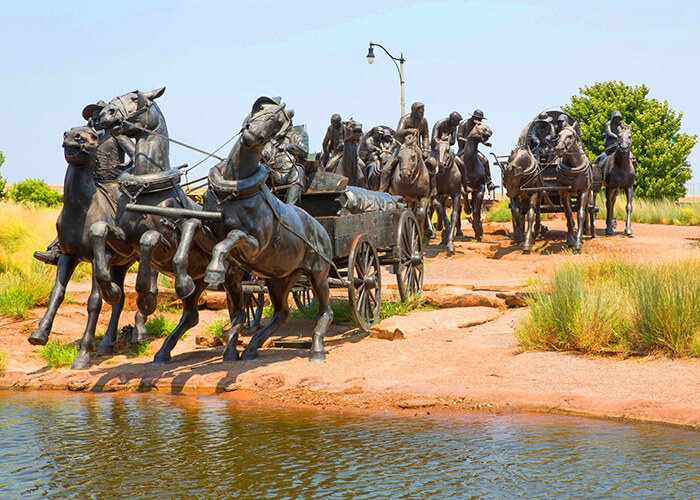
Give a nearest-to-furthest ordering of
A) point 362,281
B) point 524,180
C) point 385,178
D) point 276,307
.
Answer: point 276,307 → point 362,281 → point 385,178 → point 524,180

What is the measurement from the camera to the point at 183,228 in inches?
287

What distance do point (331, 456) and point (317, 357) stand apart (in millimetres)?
3374

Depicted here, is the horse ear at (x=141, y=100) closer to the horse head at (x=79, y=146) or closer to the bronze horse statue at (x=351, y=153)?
the horse head at (x=79, y=146)

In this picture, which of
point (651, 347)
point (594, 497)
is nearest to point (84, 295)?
point (651, 347)

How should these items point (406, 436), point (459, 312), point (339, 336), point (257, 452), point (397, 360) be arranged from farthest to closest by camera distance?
point (459, 312) < point (339, 336) < point (397, 360) < point (406, 436) < point (257, 452)

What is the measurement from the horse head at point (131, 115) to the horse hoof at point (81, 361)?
2631mm

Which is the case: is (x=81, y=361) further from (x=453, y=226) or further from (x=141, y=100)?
(x=453, y=226)

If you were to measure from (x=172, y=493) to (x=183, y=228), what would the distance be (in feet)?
10.7

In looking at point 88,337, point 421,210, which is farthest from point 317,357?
point 421,210

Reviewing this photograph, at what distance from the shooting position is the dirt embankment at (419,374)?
260 inches

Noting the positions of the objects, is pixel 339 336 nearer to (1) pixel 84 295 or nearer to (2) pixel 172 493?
(1) pixel 84 295

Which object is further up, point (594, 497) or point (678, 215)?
point (678, 215)

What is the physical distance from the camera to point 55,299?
8.54 m

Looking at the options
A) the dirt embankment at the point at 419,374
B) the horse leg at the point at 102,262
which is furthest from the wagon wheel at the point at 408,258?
the horse leg at the point at 102,262
